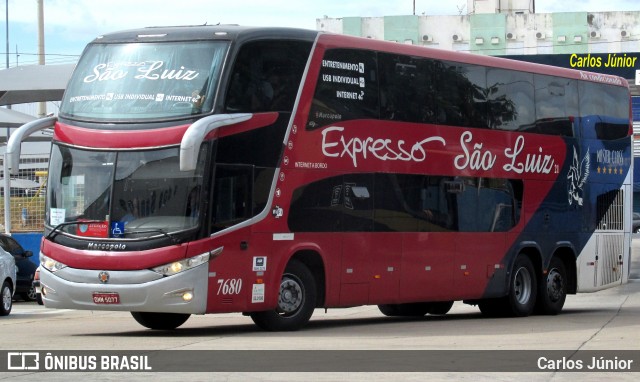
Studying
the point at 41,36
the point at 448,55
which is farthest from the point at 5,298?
the point at 41,36

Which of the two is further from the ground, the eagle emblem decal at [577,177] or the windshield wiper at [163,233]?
the eagle emblem decal at [577,177]

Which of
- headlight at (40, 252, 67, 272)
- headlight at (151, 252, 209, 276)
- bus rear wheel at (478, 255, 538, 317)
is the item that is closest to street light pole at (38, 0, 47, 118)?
bus rear wheel at (478, 255, 538, 317)

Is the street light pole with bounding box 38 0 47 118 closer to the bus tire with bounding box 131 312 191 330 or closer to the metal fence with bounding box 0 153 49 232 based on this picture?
the metal fence with bounding box 0 153 49 232

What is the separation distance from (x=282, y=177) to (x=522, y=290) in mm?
7023

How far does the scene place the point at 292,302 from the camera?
17750 mm

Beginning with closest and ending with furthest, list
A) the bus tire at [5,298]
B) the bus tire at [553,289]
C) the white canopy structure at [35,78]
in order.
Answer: the bus tire at [553,289], the bus tire at [5,298], the white canopy structure at [35,78]

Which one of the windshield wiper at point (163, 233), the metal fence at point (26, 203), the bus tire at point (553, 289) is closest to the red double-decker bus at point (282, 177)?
the windshield wiper at point (163, 233)

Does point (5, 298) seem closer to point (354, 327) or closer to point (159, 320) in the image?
point (159, 320)

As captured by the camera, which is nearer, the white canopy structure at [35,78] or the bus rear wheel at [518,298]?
the bus rear wheel at [518,298]

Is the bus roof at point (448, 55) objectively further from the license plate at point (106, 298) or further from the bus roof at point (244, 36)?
the license plate at point (106, 298)

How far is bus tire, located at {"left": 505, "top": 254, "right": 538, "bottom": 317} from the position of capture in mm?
22312

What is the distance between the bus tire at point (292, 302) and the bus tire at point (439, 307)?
604cm

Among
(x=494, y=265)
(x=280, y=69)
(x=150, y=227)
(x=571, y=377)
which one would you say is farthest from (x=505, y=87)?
(x=571, y=377)

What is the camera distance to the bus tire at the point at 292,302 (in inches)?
692
